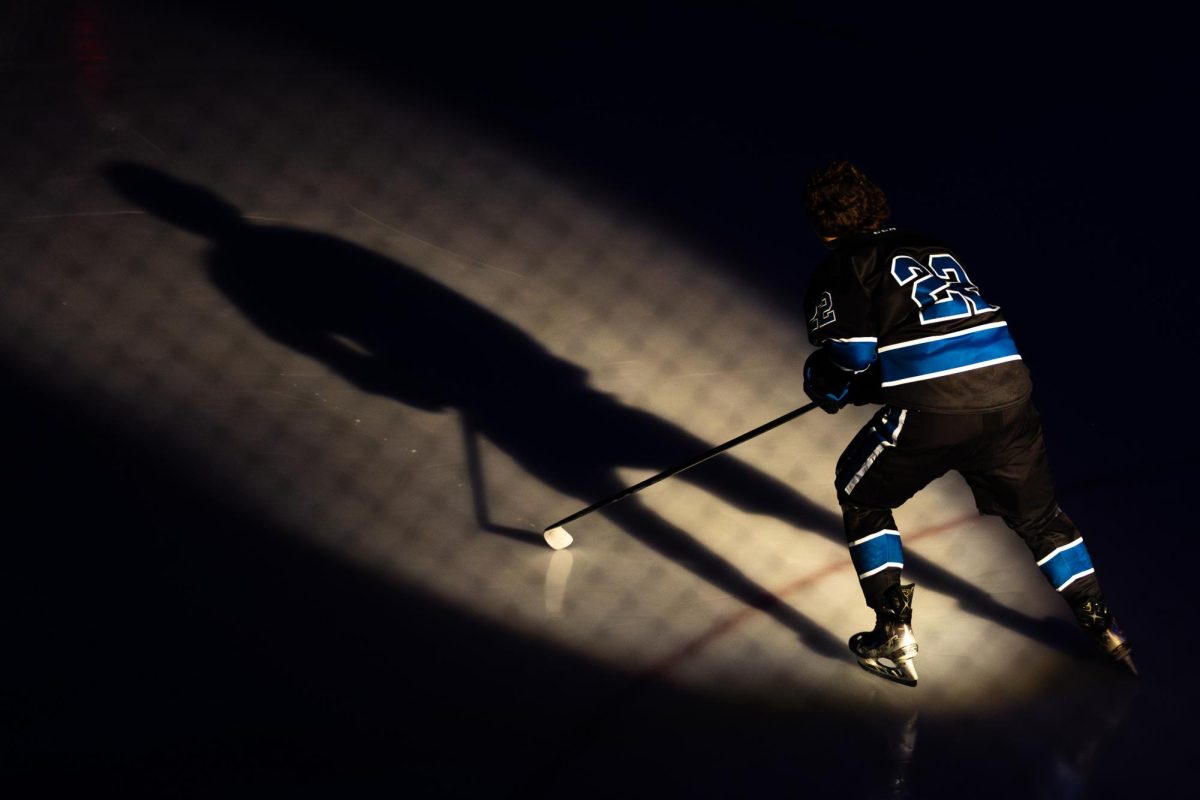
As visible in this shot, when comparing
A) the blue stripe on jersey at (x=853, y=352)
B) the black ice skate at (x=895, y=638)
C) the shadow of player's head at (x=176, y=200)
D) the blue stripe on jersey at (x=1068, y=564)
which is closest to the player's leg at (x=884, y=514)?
the black ice skate at (x=895, y=638)

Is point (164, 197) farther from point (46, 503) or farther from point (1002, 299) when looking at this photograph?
point (1002, 299)

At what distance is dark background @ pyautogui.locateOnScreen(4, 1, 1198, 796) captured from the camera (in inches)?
90.8

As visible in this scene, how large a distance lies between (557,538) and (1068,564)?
115cm

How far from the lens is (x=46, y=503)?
9.31 feet

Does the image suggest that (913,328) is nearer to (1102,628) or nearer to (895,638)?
(895,638)

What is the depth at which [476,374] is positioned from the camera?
3361mm

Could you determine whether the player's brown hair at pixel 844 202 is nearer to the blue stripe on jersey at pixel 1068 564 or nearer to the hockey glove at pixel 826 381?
the hockey glove at pixel 826 381

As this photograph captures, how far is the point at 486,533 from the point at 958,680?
1.16 meters

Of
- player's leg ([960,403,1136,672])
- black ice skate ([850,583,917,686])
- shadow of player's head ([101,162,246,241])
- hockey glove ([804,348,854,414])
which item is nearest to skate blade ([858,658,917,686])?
black ice skate ([850,583,917,686])

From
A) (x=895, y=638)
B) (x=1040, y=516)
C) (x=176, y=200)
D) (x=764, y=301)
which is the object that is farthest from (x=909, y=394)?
(x=176, y=200)

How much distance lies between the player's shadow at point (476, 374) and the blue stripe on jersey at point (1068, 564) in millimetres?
261

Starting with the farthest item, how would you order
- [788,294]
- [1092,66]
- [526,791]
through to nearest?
[1092,66], [788,294], [526,791]

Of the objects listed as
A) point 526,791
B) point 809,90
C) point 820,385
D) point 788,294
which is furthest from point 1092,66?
point 526,791

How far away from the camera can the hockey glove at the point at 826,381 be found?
233 centimetres
